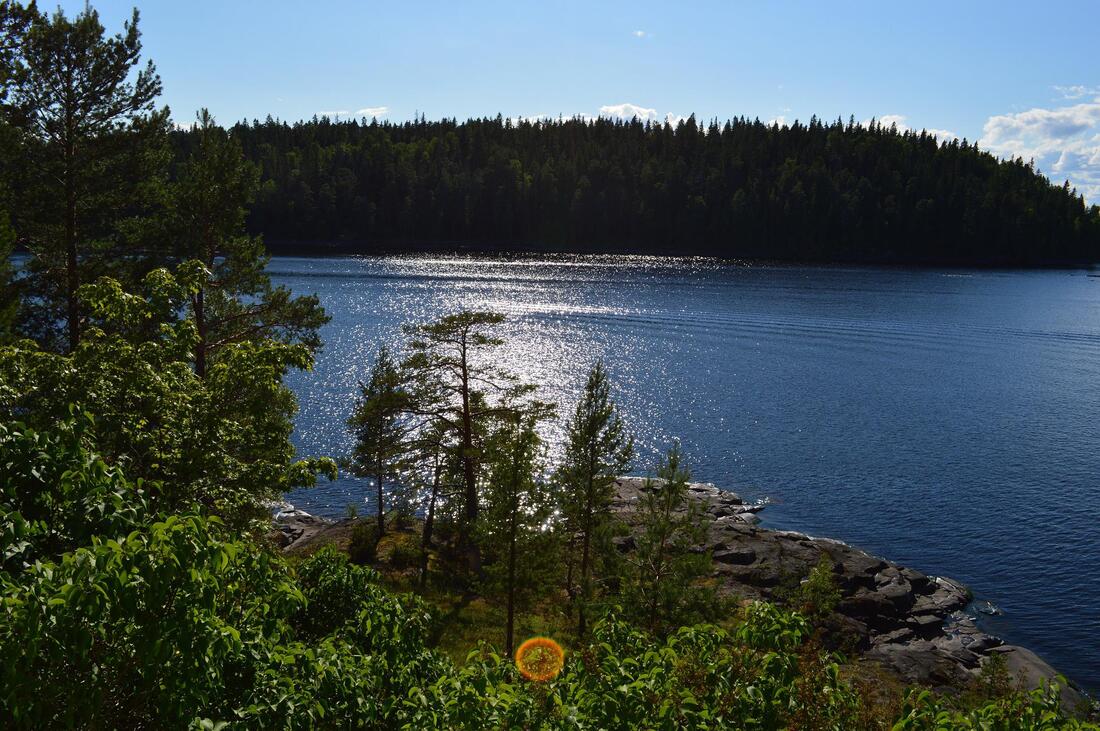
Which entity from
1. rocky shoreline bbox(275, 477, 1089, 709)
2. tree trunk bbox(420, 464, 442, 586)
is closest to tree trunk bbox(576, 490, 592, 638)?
rocky shoreline bbox(275, 477, 1089, 709)

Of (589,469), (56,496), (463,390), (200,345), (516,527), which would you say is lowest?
(516,527)

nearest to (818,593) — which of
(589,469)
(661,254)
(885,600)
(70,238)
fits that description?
(885,600)

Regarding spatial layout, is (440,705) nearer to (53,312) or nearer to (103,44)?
(53,312)

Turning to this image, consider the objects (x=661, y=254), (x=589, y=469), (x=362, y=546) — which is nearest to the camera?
(x=589, y=469)

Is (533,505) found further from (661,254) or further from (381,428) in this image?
(661,254)

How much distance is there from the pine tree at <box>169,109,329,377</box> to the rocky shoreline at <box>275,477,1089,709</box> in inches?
566

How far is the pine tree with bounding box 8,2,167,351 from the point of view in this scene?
1089 inches

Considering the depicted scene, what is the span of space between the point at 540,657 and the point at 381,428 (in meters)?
18.1

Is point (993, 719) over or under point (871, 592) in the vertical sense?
over

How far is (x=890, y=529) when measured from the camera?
45.5m

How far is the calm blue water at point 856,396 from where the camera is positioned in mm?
42781

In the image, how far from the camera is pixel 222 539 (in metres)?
11.2

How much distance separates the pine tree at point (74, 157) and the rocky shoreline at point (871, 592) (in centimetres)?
1785

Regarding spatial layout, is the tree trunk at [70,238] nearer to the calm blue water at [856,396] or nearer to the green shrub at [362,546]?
the green shrub at [362,546]
